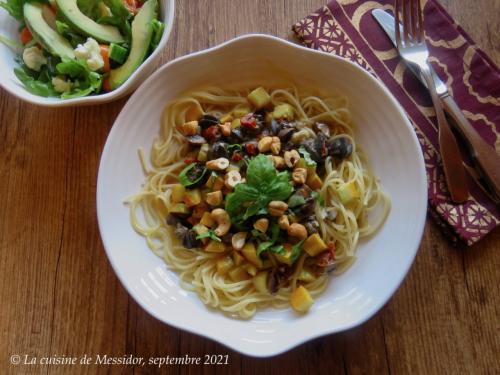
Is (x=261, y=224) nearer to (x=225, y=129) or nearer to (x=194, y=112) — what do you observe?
(x=225, y=129)

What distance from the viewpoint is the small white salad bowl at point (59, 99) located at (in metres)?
1.98

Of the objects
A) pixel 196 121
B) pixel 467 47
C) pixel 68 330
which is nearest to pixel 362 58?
pixel 467 47

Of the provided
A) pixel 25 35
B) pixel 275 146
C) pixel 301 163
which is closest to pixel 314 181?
pixel 301 163

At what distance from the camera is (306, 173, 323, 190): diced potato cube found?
82.4 inches

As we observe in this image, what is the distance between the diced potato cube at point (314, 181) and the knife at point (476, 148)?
0.72 meters

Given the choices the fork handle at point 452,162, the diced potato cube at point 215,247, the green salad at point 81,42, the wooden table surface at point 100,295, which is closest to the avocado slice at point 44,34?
the green salad at point 81,42

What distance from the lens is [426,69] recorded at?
7.21 ft

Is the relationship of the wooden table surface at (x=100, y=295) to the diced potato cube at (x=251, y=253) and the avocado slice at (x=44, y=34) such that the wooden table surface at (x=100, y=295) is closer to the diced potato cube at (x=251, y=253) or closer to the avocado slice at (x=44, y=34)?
the avocado slice at (x=44, y=34)

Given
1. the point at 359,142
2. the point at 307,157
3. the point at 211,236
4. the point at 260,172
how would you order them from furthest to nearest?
1. the point at 359,142
2. the point at 307,157
3. the point at 211,236
4. the point at 260,172

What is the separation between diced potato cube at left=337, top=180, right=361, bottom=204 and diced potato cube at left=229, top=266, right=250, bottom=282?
0.56m

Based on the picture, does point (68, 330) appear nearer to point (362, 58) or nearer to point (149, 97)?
point (149, 97)

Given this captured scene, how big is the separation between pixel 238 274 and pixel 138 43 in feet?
3.80

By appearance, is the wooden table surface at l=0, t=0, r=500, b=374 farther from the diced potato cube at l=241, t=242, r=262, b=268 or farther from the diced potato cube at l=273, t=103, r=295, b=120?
the diced potato cube at l=273, t=103, r=295, b=120

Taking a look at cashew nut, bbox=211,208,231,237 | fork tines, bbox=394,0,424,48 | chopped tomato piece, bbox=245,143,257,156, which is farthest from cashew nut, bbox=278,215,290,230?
fork tines, bbox=394,0,424,48
